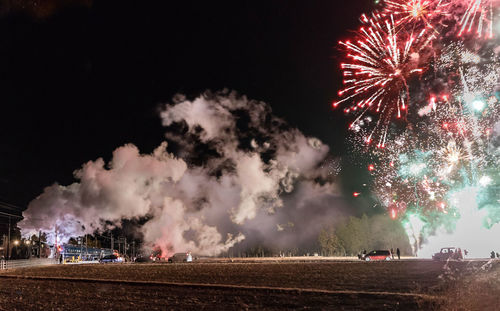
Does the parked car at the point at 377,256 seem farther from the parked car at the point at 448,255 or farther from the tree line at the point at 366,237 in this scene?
the tree line at the point at 366,237

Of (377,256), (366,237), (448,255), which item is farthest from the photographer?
(366,237)

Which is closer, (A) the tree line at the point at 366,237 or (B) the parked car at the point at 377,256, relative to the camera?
(B) the parked car at the point at 377,256

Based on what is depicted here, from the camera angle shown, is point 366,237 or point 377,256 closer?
point 377,256

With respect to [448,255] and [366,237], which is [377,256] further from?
[366,237]

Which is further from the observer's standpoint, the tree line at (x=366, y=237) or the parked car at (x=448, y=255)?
the tree line at (x=366, y=237)

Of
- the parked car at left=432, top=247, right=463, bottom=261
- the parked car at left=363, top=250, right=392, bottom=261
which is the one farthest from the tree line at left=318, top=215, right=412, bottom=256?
the parked car at left=432, top=247, right=463, bottom=261

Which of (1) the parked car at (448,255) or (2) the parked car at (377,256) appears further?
(2) the parked car at (377,256)

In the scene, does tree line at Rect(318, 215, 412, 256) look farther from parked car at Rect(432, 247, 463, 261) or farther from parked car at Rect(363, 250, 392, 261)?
parked car at Rect(432, 247, 463, 261)

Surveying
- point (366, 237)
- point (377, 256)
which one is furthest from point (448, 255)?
point (366, 237)

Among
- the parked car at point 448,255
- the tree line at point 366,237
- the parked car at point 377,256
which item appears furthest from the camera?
the tree line at point 366,237

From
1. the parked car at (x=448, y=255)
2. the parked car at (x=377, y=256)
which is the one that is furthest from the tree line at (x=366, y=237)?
the parked car at (x=448, y=255)

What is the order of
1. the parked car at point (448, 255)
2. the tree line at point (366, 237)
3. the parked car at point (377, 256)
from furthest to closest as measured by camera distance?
the tree line at point (366, 237) → the parked car at point (377, 256) → the parked car at point (448, 255)

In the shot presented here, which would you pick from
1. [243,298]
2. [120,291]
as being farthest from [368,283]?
[120,291]

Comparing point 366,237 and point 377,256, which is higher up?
point 366,237
